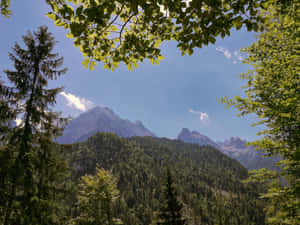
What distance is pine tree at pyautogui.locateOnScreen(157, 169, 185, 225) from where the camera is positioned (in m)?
17.3

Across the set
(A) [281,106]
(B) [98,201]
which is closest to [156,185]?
(B) [98,201]

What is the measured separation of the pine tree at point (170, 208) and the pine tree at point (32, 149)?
11595 mm

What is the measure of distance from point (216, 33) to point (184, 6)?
585 millimetres

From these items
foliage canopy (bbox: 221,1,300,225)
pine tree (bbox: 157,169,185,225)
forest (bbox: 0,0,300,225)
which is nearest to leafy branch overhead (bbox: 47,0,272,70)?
forest (bbox: 0,0,300,225)

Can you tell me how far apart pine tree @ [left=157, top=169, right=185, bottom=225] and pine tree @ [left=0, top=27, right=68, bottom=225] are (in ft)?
38.0

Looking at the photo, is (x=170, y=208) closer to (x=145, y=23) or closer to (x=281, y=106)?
(x=281, y=106)

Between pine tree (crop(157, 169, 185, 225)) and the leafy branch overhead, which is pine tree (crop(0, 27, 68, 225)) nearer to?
the leafy branch overhead

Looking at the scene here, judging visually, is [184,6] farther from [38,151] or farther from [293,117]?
[38,151]

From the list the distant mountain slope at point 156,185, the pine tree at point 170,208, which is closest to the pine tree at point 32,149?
the pine tree at point 170,208

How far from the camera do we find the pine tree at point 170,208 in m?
17.3

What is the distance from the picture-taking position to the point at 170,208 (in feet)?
57.9

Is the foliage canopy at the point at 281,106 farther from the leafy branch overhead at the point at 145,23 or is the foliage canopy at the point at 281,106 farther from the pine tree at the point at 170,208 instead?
the pine tree at the point at 170,208

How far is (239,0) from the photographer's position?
230cm

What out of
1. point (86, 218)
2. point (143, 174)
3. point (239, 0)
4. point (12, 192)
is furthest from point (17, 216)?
point (143, 174)
